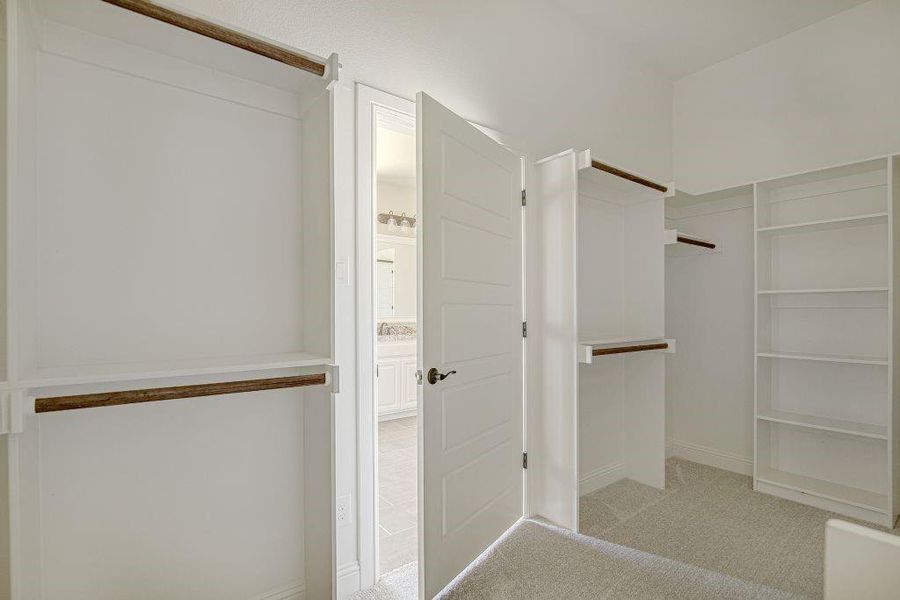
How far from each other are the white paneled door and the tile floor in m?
0.45

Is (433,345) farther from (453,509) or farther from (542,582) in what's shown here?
(542,582)

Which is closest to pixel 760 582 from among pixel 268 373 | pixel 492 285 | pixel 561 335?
pixel 561 335

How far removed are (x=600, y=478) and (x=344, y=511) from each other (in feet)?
6.41

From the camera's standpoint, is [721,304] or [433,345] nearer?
[433,345]

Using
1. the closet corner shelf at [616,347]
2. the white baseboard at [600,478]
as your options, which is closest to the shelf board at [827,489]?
the white baseboard at [600,478]

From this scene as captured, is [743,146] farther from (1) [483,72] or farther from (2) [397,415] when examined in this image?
(2) [397,415]

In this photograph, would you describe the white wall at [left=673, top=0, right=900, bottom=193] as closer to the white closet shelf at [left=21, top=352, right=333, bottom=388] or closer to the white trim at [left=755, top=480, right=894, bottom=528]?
the white trim at [left=755, top=480, right=894, bottom=528]

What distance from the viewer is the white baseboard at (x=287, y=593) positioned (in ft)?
5.90

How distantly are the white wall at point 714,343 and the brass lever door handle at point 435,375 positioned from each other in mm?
2700

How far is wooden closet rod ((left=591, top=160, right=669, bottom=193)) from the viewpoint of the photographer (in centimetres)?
254

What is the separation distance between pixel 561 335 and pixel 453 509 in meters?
1.13

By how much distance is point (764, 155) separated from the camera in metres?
3.39

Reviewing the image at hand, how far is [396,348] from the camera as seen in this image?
5.28 m

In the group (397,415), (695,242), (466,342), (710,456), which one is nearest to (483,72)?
(466,342)
